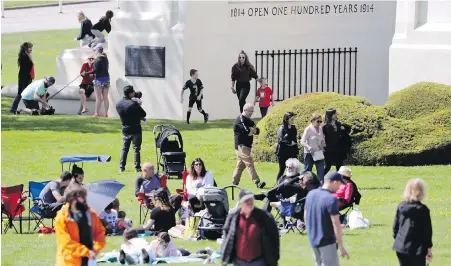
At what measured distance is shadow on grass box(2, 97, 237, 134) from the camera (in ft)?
117

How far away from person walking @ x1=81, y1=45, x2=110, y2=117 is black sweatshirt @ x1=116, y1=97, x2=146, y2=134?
8337 mm

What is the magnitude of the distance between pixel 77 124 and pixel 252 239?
1971 centimetres

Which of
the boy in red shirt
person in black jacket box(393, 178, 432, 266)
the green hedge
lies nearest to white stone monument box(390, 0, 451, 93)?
the boy in red shirt

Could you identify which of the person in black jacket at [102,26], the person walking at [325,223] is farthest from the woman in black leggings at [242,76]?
the person walking at [325,223]

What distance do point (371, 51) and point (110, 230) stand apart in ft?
60.5

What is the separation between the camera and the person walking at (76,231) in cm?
1736

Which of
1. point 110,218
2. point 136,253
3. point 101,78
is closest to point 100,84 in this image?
point 101,78

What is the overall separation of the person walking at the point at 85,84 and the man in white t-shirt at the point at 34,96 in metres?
0.87

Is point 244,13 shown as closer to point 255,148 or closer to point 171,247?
point 255,148

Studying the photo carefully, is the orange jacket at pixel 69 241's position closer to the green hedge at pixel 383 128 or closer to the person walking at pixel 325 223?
the person walking at pixel 325 223

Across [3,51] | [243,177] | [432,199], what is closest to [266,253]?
[432,199]

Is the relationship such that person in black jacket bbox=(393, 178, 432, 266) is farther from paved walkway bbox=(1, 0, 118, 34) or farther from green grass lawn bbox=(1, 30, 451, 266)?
paved walkway bbox=(1, 0, 118, 34)

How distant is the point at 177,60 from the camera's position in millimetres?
37406

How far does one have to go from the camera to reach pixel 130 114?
2914 centimetres
